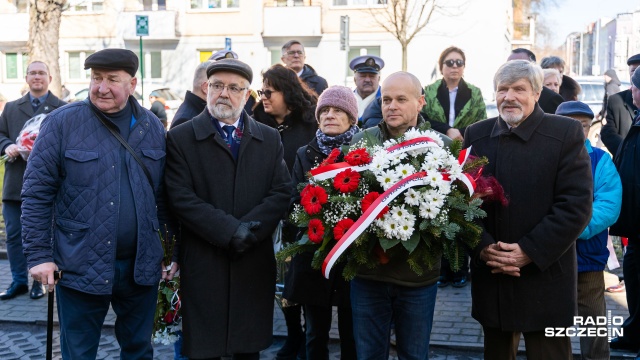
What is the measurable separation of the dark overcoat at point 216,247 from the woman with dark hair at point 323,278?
58 centimetres

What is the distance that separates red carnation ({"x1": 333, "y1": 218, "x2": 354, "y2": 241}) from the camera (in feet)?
13.0

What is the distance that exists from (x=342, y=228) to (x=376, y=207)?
0.23 meters

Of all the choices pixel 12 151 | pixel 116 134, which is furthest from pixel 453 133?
pixel 12 151

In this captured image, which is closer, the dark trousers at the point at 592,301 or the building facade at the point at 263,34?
the dark trousers at the point at 592,301

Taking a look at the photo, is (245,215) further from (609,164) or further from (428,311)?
(609,164)

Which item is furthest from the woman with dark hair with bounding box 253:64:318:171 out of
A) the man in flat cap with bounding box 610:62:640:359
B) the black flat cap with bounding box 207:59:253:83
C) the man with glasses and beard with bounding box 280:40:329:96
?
the man with glasses and beard with bounding box 280:40:329:96

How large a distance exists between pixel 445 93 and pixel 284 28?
26.4 m

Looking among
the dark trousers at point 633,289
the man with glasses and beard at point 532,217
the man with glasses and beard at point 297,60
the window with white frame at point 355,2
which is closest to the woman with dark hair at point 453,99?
the man with glasses and beard at point 297,60

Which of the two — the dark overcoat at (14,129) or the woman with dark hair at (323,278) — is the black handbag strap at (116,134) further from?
the dark overcoat at (14,129)

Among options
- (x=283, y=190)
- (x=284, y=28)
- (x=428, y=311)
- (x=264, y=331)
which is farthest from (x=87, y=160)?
(x=284, y=28)

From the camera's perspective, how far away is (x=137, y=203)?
169 inches

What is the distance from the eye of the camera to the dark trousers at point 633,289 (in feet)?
18.9

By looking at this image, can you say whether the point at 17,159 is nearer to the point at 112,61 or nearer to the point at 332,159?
the point at 112,61

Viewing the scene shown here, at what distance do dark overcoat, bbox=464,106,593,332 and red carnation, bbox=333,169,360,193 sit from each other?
839 millimetres
